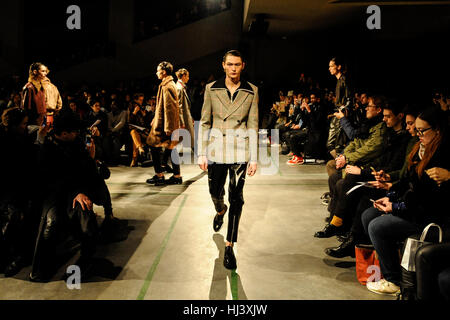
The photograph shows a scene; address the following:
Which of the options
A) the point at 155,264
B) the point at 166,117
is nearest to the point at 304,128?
the point at 166,117

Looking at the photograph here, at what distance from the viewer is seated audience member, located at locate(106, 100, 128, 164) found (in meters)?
Answer: 7.66

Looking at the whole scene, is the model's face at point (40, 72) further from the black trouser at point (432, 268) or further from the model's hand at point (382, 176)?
the black trouser at point (432, 268)

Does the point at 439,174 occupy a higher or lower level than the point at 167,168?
higher

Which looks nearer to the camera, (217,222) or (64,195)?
(64,195)

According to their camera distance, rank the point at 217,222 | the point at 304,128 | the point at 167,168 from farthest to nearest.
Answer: the point at 304,128 < the point at 167,168 < the point at 217,222

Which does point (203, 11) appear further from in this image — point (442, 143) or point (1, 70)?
point (442, 143)

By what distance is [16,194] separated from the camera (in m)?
3.25

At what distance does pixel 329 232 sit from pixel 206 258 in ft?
4.00

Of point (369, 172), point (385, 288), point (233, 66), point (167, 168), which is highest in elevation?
point (233, 66)

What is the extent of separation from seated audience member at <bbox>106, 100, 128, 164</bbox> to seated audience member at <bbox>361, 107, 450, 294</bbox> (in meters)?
5.69

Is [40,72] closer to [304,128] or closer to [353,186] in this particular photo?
[353,186]

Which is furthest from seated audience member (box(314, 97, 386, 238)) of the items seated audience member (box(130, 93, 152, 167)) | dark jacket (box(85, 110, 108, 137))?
dark jacket (box(85, 110, 108, 137))
